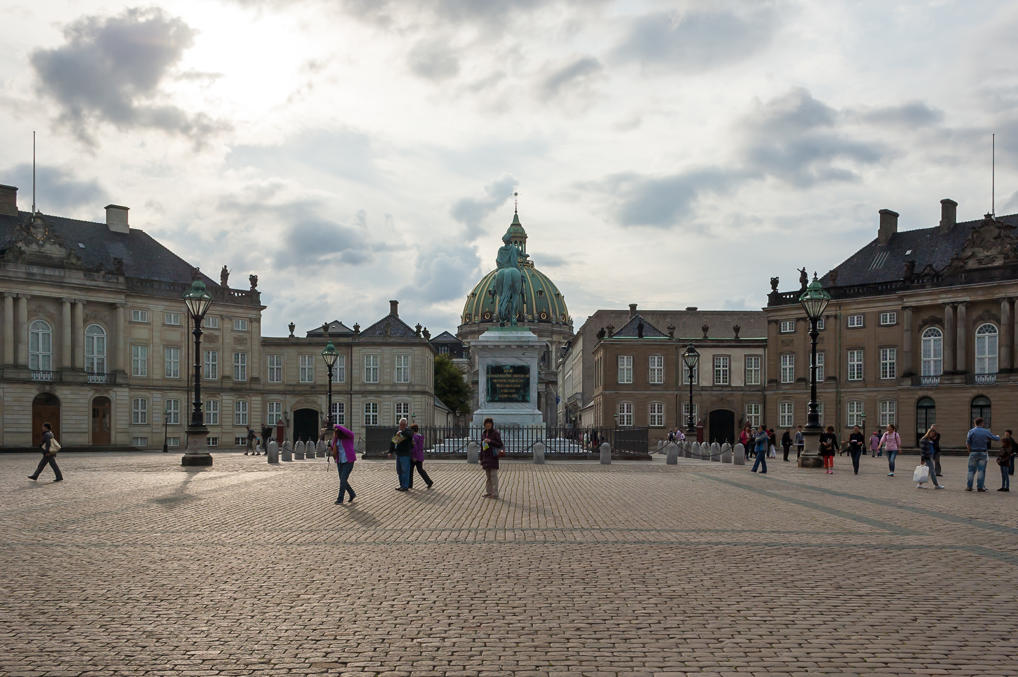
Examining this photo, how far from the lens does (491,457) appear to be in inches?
802

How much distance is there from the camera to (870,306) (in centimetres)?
7075

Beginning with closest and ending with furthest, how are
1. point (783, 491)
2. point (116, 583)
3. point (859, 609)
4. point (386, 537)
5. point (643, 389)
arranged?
point (859, 609) < point (116, 583) < point (386, 537) < point (783, 491) < point (643, 389)

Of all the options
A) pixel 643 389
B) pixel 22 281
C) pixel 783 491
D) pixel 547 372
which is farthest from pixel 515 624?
pixel 547 372

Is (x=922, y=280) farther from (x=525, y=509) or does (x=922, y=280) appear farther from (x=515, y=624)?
(x=515, y=624)

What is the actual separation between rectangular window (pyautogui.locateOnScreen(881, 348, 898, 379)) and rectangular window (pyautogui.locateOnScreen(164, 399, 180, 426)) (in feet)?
161

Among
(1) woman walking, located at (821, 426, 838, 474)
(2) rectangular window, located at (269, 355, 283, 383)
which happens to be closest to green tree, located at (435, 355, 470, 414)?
(2) rectangular window, located at (269, 355, 283, 383)

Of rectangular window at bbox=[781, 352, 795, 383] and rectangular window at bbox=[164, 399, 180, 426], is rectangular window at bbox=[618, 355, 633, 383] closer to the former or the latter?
rectangular window at bbox=[781, 352, 795, 383]

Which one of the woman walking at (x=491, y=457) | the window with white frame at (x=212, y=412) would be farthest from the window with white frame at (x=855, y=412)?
the woman walking at (x=491, y=457)

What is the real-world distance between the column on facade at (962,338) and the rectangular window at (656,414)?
25.6 meters

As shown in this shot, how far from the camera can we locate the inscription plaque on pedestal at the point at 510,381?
141ft

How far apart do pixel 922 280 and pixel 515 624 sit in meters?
64.7

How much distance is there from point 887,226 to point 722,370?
18737 mm

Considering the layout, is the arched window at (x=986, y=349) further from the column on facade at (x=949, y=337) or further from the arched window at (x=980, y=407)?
the arched window at (x=980, y=407)

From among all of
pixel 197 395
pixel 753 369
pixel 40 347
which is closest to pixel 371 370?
pixel 40 347
